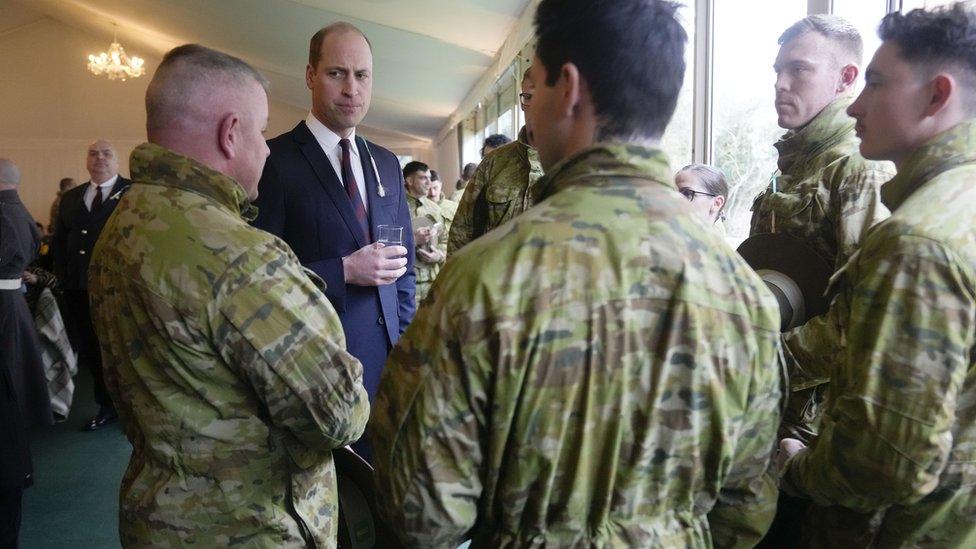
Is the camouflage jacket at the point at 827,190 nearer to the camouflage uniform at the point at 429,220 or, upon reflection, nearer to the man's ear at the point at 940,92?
the man's ear at the point at 940,92

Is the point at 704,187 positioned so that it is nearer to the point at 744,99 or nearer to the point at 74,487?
the point at 744,99

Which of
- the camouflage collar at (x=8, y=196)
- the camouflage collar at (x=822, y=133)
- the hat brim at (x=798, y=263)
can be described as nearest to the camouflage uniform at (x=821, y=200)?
the camouflage collar at (x=822, y=133)

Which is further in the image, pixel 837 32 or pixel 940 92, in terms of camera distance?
pixel 837 32

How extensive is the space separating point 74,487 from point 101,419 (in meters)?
0.97

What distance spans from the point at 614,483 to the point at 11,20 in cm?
1584

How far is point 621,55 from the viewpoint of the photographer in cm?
79

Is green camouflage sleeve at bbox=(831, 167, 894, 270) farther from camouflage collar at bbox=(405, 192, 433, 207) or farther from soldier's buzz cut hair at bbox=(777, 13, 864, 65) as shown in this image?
camouflage collar at bbox=(405, 192, 433, 207)

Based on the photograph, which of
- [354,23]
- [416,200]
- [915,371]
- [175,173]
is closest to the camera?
[915,371]

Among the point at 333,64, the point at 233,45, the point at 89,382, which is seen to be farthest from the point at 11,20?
the point at 333,64

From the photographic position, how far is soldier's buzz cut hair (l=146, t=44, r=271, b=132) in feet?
3.82

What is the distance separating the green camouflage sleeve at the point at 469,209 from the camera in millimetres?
2309

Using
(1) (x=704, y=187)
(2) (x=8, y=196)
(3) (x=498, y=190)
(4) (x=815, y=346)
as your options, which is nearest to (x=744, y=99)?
(1) (x=704, y=187)

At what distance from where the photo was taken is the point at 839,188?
5.07 ft

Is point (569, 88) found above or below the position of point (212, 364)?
above
